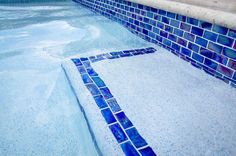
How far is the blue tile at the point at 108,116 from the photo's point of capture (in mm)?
1171

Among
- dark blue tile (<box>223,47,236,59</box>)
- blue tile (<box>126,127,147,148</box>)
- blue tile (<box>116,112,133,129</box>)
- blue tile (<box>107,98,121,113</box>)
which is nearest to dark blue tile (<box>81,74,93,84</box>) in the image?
blue tile (<box>107,98,121,113</box>)

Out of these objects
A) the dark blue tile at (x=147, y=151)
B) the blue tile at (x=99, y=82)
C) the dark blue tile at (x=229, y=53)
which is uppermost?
the dark blue tile at (x=229, y=53)

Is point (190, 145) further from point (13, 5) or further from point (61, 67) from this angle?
point (13, 5)

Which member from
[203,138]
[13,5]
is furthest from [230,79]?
[13,5]

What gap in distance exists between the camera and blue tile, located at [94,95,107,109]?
1284 millimetres

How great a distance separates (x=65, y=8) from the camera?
3908 millimetres

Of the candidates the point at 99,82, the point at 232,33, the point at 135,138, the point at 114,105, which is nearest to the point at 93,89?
the point at 99,82

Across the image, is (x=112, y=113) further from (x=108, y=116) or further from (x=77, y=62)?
(x=77, y=62)

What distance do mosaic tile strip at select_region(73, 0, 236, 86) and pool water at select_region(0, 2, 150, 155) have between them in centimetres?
20

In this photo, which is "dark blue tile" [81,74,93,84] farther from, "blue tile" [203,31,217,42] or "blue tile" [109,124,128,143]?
"blue tile" [203,31,217,42]

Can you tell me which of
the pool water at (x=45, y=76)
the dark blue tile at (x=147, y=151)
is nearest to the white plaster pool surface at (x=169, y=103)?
the dark blue tile at (x=147, y=151)

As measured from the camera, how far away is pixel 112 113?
122 cm

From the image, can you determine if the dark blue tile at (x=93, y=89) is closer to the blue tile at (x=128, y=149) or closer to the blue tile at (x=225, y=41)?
the blue tile at (x=128, y=149)

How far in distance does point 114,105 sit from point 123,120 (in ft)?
0.49
